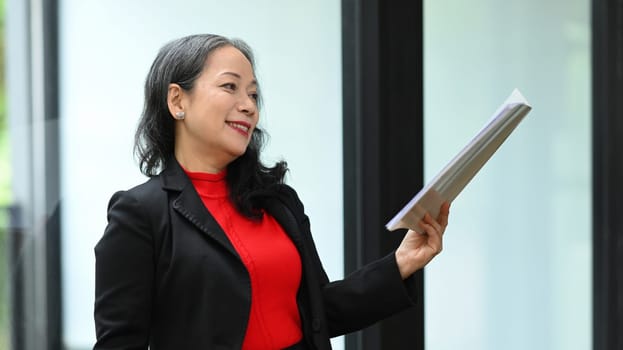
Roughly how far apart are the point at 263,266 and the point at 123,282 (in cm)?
22

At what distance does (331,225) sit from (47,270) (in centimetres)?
74

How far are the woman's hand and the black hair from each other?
0.85ft

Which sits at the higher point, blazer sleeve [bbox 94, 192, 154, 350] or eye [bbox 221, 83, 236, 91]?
eye [bbox 221, 83, 236, 91]

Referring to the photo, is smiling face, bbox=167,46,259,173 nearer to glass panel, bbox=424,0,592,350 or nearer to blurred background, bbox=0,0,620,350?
blurred background, bbox=0,0,620,350

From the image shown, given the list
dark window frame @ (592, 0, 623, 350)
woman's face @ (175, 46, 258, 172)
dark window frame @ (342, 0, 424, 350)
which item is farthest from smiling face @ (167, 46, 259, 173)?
dark window frame @ (592, 0, 623, 350)

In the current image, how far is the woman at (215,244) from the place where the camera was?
1.28 meters

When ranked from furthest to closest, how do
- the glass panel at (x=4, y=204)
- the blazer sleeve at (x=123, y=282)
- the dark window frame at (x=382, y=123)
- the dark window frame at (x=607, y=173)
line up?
the dark window frame at (x=607, y=173) → the dark window frame at (x=382, y=123) → the glass panel at (x=4, y=204) → the blazer sleeve at (x=123, y=282)

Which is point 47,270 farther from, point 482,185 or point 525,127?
point 525,127

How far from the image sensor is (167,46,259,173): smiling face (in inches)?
53.6

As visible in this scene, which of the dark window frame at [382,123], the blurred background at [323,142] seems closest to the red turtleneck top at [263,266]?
the blurred background at [323,142]

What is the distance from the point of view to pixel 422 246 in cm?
152

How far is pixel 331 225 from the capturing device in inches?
82.6

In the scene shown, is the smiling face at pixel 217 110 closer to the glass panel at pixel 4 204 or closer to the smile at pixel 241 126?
the smile at pixel 241 126

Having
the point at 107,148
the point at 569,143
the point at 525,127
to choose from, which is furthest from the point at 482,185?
the point at 107,148
